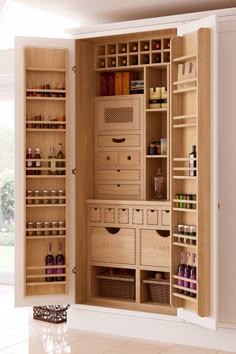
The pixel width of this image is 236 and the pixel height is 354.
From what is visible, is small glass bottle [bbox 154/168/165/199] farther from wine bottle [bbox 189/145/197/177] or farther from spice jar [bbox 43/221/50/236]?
spice jar [bbox 43/221/50/236]

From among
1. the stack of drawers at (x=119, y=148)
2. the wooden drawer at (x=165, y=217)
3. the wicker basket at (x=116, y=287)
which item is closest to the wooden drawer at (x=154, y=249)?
the wooden drawer at (x=165, y=217)

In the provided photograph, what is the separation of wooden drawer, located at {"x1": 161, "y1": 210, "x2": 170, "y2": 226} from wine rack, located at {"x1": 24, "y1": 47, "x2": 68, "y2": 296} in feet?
2.87

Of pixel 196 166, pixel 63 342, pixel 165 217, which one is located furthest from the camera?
pixel 165 217

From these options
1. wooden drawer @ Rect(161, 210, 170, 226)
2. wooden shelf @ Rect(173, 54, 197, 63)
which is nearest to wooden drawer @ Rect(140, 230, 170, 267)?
wooden drawer @ Rect(161, 210, 170, 226)

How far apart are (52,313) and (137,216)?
125 centimetres

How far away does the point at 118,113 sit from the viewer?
626 centimetres

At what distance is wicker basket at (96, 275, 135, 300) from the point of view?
6141 millimetres

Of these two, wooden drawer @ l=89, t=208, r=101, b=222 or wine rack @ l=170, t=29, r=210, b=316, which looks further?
wooden drawer @ l=89, t=208, r=101, b=222

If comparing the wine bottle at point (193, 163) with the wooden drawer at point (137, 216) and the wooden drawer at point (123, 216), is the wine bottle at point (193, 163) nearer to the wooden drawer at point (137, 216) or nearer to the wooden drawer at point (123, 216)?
the wooden drawer at point (137, 216)

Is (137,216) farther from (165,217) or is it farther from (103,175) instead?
(103,175)

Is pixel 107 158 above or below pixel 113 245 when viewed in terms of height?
above

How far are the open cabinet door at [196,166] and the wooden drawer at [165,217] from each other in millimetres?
272

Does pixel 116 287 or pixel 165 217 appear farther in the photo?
pixel 116 287

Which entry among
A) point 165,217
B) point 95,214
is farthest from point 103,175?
point 165,217
